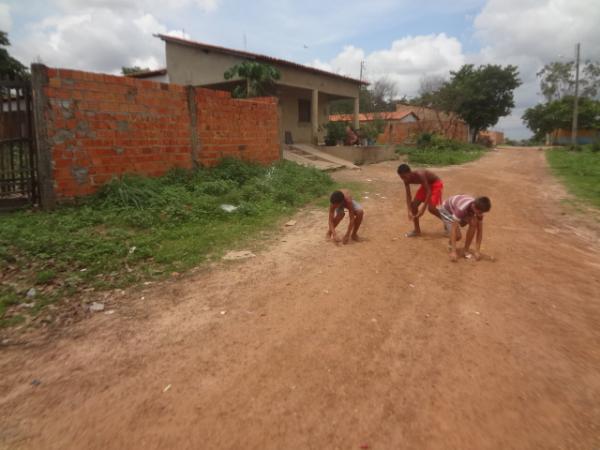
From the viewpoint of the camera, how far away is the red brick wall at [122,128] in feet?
18.5

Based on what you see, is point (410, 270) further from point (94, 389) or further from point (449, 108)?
point (449, 108)

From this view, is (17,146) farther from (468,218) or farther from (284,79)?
(284,79)

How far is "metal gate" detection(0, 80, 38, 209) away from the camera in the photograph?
17.8ft

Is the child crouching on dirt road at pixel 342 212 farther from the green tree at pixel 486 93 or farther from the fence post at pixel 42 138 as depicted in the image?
the green tree at pixel 486 93

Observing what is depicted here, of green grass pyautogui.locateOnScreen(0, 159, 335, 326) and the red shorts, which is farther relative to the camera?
the red shorts

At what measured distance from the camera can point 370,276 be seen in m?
3.99

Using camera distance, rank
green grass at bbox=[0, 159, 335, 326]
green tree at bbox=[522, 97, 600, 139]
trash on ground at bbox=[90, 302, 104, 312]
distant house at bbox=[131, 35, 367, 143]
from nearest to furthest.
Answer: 1. trash on ground at bbox=[90, 302, 104, 312]
2. green grass at bbox=[0, 159, 335, 326]
3. distant house at bbox=[131, 35, 367, 143]
4. green tree at bbox=[522, 97, 600, 139]

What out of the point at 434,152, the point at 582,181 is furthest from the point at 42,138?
the point at 434,152

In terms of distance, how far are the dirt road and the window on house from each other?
45.2ft

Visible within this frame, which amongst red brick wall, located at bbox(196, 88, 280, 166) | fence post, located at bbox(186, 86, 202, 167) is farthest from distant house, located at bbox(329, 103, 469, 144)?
fence post, located at bbox(186, 86, 202, 167)

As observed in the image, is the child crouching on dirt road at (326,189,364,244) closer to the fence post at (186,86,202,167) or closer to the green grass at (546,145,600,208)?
the fence post at (186,86,202,167)

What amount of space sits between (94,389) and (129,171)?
489 cm

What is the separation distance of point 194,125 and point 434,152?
14.1 m

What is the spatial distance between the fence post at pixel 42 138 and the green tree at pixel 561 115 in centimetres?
4192
